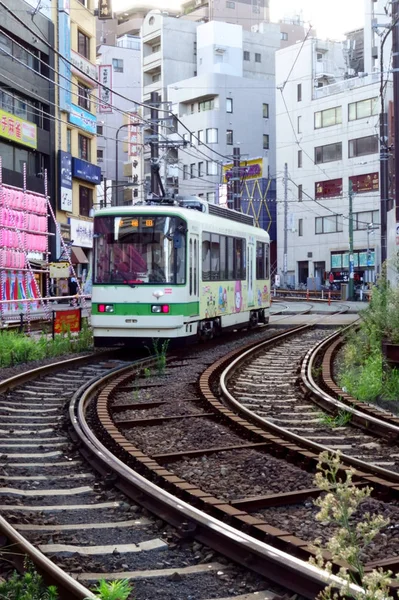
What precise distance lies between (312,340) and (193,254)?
5259mm

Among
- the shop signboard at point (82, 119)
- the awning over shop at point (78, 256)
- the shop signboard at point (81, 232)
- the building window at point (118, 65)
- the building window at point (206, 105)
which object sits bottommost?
the awning over shop at point (78, 256)

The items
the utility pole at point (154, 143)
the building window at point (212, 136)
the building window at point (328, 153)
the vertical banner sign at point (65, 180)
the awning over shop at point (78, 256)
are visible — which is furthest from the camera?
the building window at point (212, 136)

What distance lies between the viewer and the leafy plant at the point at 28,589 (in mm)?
4191

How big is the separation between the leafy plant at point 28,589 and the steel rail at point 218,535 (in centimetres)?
111

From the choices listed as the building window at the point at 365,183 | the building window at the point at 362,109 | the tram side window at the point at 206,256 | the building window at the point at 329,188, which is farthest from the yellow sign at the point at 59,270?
the building window at the point at 329,188

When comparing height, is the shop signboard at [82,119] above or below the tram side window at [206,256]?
above

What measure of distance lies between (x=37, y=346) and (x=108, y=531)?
12.7 m

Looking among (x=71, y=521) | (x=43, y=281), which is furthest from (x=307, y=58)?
(x=71, y=521)

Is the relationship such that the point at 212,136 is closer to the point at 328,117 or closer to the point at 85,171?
the point at 328,117

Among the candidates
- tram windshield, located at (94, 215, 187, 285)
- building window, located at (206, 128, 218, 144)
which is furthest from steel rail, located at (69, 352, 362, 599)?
building window, located at (206, 128, 218, 144)

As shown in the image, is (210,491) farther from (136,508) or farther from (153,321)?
(153,321)

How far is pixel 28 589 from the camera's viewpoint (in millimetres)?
4246

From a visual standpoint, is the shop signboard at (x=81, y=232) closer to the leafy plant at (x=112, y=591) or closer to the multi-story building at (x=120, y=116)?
the multi-story building at (x=120, y=116)

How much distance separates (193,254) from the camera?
1786 centimetres
